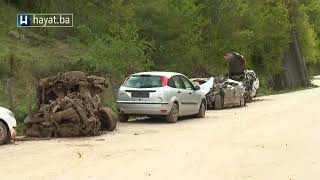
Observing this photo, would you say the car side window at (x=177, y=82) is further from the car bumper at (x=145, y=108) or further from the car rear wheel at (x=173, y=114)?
the car bumper at (x=145, y=108)

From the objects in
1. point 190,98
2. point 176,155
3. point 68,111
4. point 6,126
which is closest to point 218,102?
point 190,98

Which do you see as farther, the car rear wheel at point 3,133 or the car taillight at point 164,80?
the car taillight at point 164,80

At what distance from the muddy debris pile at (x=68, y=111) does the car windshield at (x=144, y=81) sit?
270 cm

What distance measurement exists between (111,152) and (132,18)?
70.4 feet

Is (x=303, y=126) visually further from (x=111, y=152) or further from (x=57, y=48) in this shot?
(x=57, y=48)

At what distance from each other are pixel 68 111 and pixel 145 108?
4479 millimetres

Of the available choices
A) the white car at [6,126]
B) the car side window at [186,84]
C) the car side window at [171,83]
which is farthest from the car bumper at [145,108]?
the white car at [6,126]

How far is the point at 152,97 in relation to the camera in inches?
757

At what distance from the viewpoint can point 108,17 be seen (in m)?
33.2

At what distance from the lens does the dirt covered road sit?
998cm

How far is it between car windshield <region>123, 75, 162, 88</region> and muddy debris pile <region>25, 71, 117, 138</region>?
106 inches

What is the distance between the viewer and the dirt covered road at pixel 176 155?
32.8 ft

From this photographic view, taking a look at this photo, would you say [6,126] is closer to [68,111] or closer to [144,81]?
[68,111]

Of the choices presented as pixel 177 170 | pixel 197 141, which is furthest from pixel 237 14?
pixel 177 170
